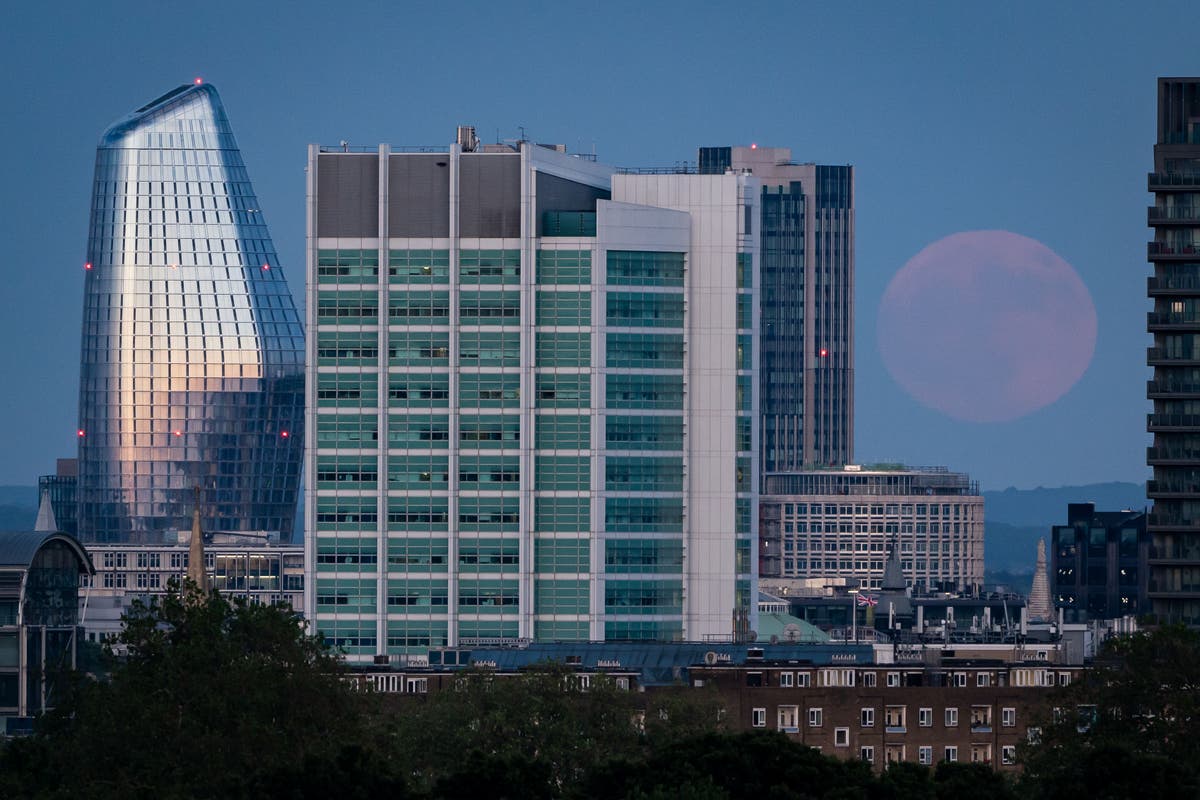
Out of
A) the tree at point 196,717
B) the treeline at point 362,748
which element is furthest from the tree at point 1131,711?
the tree at point 196,717

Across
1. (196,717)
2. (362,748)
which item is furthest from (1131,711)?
(196,717)

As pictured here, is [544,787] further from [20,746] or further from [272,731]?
[20,746]

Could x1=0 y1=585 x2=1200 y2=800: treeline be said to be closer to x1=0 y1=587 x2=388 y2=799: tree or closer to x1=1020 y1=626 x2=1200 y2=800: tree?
x1=0 y1=587 x2=388 y2=799: tree

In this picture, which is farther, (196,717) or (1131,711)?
(1131,711)

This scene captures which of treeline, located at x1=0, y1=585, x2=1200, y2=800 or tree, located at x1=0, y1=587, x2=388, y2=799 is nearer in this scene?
treeline, located at x1=0, y1=585, x2=1200, y2=800

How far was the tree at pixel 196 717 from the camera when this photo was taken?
15250 centimetres

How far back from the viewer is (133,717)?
158750 millimetres

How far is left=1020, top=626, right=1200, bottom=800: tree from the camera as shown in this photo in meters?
162

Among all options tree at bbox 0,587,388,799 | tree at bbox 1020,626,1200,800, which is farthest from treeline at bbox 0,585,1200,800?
tree at bbox 1020,626,1200,800

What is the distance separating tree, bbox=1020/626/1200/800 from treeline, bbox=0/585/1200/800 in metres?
0.26

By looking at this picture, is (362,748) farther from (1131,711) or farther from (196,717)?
(1131,711)

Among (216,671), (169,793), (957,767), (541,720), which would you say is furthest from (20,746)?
(957,767)

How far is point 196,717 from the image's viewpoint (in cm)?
15838

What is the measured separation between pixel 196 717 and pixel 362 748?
17.1 m
